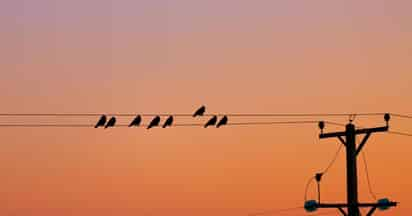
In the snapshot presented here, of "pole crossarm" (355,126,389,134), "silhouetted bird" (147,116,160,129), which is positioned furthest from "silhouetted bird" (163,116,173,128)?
"pole crossarm" (355,126,389,134)

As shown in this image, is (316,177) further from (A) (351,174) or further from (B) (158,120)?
(B) (158,120)

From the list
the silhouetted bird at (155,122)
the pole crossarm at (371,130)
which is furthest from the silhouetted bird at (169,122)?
the pole crossarm at (371,130)

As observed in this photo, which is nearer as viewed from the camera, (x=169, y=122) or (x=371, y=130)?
(x=371, y=130)

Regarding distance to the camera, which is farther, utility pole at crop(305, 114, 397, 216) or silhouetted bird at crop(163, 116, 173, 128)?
silhouetted bird at crop(163, 116, 173, 128)

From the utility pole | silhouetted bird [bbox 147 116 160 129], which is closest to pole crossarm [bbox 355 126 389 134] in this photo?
the utility pole

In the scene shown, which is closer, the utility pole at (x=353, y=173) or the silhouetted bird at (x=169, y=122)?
the utility pole at (x=353, y=173)

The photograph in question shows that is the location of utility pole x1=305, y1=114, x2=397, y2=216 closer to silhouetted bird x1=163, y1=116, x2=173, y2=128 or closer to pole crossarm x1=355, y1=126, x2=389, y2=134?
pole crossarm x1=355, y1=126, x2=389, y2=134

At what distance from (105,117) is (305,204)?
12.0m

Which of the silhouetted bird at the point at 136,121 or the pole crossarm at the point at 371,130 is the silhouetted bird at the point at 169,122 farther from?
the pole crossarm at the point at 371,130

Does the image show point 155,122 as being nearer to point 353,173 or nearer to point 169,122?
point 169,122

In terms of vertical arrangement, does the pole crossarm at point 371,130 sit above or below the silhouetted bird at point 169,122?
below

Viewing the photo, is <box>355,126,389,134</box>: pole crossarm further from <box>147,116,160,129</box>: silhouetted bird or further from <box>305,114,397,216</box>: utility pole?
<box>147,116,160,129</box>: silhouetted bird

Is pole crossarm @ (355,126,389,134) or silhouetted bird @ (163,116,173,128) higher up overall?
silhouetted bird @ (163,116,173,128)

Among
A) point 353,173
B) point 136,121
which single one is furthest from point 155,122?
point 353,173
